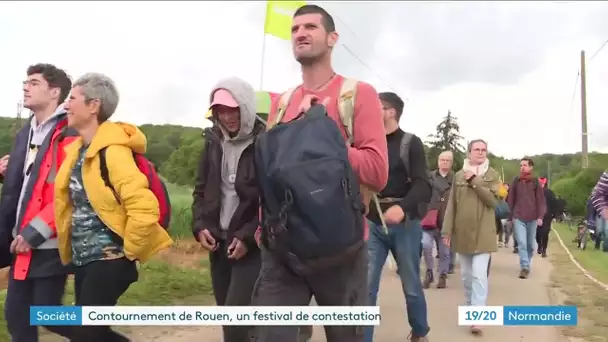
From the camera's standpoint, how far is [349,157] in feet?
8.75

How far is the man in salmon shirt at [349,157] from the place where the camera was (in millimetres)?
2729

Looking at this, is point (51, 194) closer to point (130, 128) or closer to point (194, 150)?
point (130, 128)

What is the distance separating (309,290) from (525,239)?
303 inches

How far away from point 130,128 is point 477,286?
351 cm

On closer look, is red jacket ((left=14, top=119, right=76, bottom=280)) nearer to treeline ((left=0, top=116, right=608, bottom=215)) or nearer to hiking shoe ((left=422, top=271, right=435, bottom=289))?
treeline ((left=0, top=116, right=608, bottom=215))

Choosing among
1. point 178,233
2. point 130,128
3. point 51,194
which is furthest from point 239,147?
point 178,233

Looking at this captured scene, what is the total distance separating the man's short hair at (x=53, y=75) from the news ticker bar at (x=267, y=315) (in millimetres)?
1307

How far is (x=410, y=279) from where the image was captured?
4.91 metres

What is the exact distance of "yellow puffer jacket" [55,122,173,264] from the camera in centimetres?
327

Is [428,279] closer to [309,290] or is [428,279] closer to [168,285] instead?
[168,285]

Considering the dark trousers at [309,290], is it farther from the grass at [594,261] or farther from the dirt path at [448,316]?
the grass at [594,261]

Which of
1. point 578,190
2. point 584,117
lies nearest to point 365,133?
point 578,190

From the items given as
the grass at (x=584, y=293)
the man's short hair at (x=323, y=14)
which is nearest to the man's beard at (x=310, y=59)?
the man's short hair at (x=323, y=14)

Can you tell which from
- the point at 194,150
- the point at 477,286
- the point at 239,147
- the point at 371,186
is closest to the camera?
the point at 371,186
